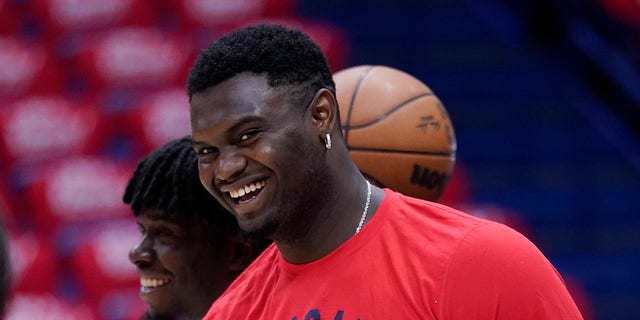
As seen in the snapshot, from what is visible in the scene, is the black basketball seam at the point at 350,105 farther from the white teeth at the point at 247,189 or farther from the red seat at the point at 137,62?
the red seat at the point at 137,62

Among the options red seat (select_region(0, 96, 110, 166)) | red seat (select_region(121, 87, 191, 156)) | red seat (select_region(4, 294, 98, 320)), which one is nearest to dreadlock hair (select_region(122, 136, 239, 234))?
red seat (select_region(4, 294, 98, 320))

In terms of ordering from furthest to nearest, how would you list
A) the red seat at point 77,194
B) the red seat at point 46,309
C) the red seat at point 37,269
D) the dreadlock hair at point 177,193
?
the red seat at point 77,194 < the red seat at point 37,269 < the red seat at point 46,309 < the dreadlock hair at point 177,193

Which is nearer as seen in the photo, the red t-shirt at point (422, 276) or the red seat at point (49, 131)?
the red t-shirt at point (422, 276)

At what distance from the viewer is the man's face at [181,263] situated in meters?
2.64

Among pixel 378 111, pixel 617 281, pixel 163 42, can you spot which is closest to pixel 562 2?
pixel 617 281

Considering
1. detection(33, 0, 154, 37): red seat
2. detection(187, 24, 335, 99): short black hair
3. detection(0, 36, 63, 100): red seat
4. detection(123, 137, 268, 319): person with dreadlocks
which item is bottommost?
detection(0, 36, 63, 100): red seat

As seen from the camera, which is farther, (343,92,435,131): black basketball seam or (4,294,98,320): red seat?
(4,294,98,320): red seat

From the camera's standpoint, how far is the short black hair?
6.77 ft

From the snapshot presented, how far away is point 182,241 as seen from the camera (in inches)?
104

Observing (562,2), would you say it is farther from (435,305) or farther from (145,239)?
(435,305)

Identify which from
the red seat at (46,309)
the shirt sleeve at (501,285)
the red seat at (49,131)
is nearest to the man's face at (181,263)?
the shirt sleeve at (501,285)

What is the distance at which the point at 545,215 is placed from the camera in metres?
5.77

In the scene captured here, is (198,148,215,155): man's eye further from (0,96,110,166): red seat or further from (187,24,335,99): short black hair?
(0,96,110,166): red seat

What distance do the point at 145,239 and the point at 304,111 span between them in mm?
785
